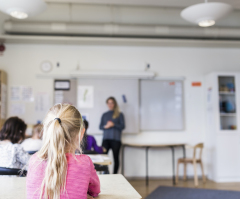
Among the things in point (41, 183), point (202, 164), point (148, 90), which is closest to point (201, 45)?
point (148, 90)

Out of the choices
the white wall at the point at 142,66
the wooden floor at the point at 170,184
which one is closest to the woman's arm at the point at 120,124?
the white wall at the point at 142,66

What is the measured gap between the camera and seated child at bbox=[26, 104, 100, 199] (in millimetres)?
1130

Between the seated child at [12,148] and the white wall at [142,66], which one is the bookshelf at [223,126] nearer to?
the white wall at [142,66]

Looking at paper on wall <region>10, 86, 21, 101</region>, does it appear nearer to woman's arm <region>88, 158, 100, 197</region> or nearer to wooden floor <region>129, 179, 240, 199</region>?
wooden floor <region>129, 179, 240, 199</region>

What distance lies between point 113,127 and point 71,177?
3684 millimetres

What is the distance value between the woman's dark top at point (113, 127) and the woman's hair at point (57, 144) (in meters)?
3.59

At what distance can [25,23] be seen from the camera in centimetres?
473

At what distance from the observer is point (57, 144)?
1155mm

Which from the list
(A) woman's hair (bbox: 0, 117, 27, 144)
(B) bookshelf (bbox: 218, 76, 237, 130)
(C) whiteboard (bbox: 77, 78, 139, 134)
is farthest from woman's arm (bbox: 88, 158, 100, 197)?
(B) bookshelf (bbox: 218, 76, 237, 130)

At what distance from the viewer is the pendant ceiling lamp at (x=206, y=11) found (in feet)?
10.4

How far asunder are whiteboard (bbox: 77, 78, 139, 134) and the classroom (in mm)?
19

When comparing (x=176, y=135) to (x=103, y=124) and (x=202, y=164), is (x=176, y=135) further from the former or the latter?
(x=103, y=124)

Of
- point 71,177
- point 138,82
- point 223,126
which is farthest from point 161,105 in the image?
point 71,177

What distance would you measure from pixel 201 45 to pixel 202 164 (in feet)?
7.60
